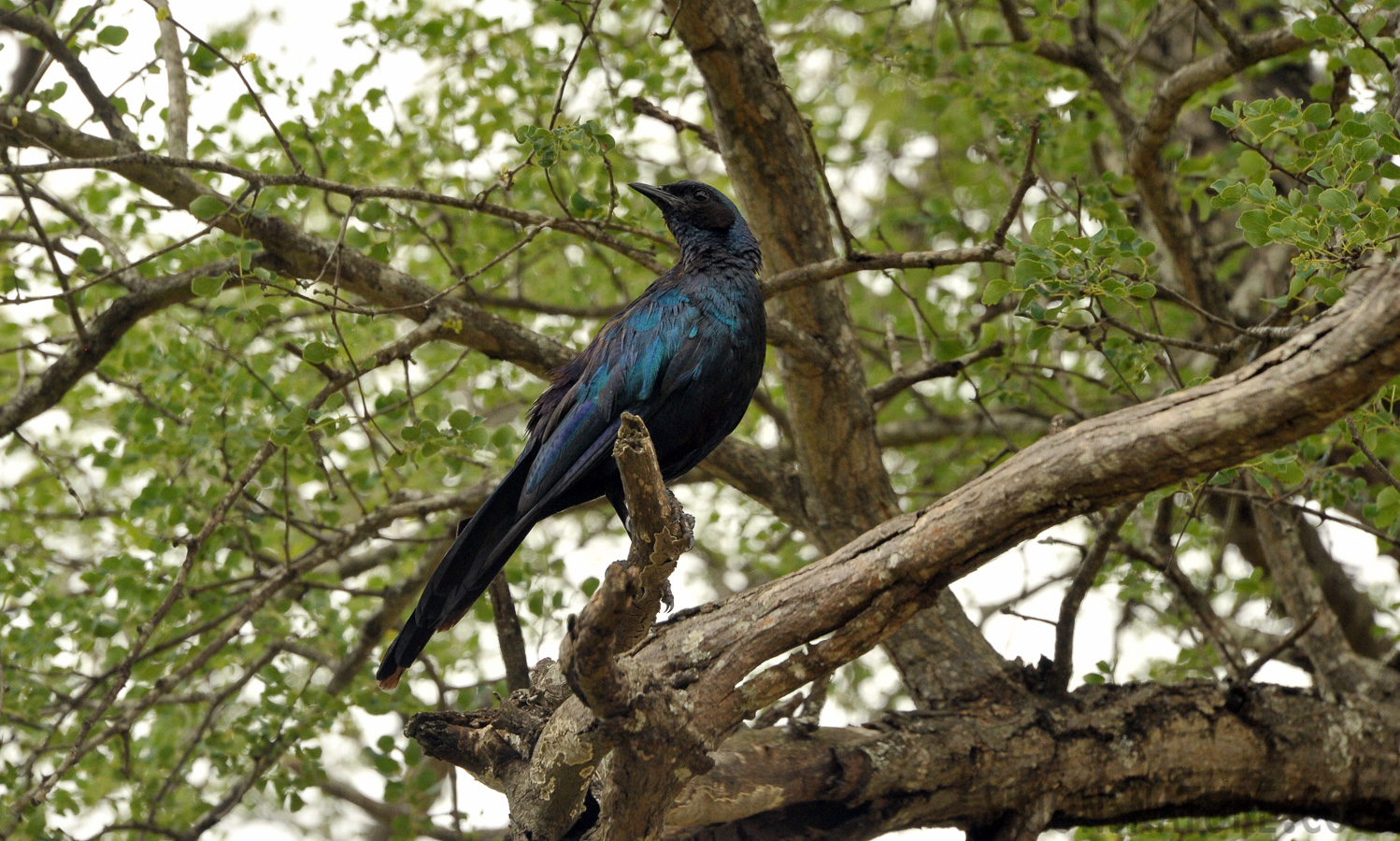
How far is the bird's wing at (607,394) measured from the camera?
3.34 meters

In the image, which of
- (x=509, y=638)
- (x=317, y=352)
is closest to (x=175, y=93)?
(x=317, y=352)

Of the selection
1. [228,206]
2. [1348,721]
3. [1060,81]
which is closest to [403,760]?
[228,206]

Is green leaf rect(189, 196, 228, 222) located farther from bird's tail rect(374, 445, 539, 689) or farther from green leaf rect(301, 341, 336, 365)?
bird's tail rect(374, 445, 539, 689)

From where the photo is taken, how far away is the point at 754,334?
358 cm

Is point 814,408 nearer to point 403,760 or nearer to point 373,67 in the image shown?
point 403,760

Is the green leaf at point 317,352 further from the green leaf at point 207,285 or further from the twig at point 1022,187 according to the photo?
the twig at point 1022,187

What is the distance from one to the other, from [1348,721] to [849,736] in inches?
71.7

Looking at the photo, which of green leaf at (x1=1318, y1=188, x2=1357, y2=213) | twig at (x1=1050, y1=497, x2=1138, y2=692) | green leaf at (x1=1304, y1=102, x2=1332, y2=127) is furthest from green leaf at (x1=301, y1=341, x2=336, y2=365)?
green leaf at (x1=1304, y1=102, x2=1332, y2=127)

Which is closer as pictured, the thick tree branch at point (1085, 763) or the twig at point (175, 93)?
the thick tree branch at point (1085, 763)

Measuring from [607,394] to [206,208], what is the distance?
136cm

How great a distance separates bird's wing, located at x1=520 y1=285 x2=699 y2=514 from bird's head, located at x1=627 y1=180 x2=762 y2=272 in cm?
38

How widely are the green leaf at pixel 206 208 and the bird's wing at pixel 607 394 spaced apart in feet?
3.92

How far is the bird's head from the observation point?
3.96m

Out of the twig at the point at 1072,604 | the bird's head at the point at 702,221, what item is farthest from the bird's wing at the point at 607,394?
the twig at the point at 1072,604
